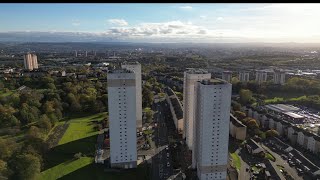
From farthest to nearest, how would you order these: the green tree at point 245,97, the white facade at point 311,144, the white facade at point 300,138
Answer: the green tree at point 245,97
the white facade at point 300,138
the white facade at point 311,144

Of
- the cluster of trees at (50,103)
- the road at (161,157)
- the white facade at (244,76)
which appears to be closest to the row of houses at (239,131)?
the road at (161,157)

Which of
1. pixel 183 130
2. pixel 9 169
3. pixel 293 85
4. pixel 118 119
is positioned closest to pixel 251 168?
pixel 183 130

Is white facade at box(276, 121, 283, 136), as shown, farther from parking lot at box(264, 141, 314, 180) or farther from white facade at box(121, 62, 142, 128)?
white facade at box(121, 62, 142, 128)

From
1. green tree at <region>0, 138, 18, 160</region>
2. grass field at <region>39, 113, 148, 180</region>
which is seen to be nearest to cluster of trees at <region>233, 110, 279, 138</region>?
grass field at <region>39, 113, 148, 180</region>

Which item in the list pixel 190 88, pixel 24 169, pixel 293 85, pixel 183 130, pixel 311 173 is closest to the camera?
pixel 24 169

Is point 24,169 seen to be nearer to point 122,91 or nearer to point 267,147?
point 122,91

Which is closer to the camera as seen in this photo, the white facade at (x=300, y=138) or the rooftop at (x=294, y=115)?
the white facade at (x=300, y=138)

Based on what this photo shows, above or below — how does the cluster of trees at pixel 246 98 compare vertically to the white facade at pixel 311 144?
above

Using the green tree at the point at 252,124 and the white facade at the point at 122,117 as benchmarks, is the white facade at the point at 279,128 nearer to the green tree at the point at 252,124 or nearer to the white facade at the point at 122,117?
the green tree at the point at 252,124
